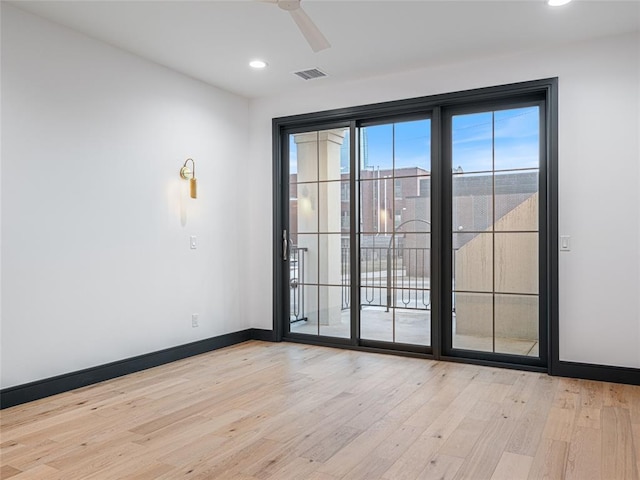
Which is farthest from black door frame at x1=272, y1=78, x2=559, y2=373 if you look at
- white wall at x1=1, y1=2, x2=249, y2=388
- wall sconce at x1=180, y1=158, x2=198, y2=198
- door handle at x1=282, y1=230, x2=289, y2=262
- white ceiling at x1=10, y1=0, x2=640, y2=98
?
wall sconce at x1=180, y1=158, x2=198, y2=198

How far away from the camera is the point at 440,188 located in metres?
4.46

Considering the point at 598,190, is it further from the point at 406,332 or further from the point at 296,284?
the point at 296,284

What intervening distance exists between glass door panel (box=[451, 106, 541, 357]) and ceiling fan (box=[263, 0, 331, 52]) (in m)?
2.07

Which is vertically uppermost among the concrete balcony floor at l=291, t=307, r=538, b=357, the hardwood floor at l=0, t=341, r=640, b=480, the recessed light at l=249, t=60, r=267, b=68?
the recessed light at l=249, t=60, r=267, b=68

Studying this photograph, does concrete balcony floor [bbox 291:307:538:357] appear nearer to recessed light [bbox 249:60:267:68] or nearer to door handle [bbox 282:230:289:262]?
door handle [bbox 282:230:289:262]

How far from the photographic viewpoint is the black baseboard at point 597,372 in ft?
12.0

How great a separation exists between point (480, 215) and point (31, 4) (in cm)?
379

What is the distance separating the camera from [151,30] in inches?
143

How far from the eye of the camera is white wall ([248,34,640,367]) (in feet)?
12.1

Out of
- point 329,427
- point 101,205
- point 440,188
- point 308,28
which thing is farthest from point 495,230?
point 101,205

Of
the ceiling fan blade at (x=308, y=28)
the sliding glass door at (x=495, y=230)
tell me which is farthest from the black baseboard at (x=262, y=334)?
the ceiling fan blade at (x=308, y=28)

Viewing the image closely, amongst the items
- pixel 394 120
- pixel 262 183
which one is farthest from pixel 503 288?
pixel 262 183

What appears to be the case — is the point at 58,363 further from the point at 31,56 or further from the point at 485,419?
the point at 485,419

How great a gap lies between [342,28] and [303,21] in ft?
3.46
